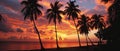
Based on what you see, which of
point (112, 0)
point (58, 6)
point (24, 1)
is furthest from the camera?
point (58, 6)

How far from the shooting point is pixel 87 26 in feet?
254

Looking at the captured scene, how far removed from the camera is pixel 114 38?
943 inches

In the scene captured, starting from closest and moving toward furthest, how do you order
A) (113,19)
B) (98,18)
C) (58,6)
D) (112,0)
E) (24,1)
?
(113,19), (112,0), (24,1), (58,6), (98,18)

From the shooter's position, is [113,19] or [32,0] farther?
[32,0]

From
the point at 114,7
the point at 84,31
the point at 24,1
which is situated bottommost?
the point at 84,31

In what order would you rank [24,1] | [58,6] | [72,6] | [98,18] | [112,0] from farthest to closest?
[98,18], [72,6], [58,6], [24,1], [112,0]

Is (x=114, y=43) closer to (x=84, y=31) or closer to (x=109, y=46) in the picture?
(x=109, y=46)

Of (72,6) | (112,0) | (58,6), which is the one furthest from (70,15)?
(112,0)

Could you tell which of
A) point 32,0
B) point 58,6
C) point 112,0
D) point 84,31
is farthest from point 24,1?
point 84,31

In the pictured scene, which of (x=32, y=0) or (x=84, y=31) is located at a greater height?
(x=32, y=0)

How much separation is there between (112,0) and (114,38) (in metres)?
4.85

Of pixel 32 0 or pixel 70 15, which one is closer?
pixel 32 0

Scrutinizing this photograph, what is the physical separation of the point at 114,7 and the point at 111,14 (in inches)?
50.4

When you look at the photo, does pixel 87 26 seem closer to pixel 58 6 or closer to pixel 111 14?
pixel 58 6
